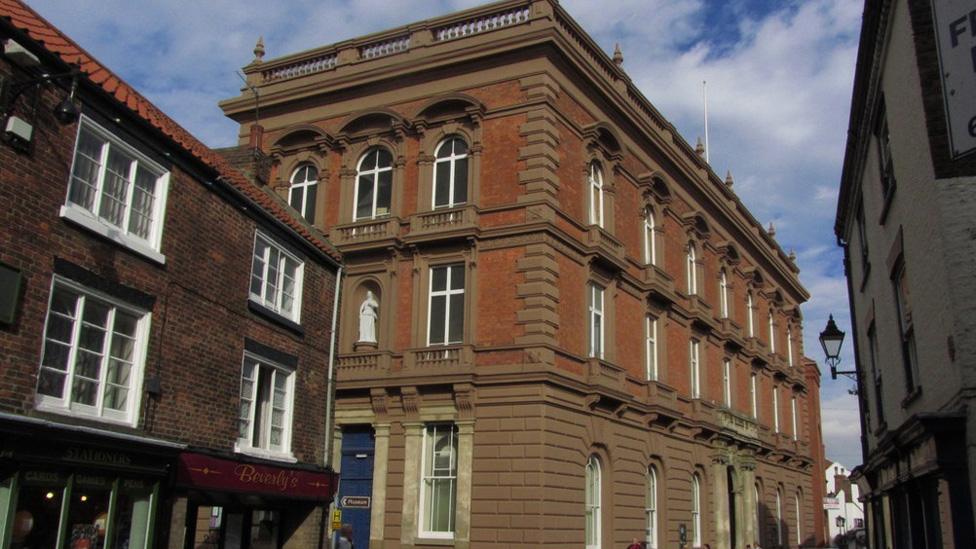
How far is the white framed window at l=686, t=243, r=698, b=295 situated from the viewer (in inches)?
1475

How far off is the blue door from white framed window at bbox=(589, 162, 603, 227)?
971 centimetres

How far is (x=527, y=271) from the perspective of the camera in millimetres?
25656

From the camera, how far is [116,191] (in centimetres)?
1283

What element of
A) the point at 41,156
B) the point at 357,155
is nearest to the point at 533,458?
the point at 357,155

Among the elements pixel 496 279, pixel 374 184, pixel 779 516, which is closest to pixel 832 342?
pixel 496 279

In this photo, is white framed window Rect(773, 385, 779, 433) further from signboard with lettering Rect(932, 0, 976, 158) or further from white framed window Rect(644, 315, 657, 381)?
signboard with lettering Rect(932, 0, 976, 158)

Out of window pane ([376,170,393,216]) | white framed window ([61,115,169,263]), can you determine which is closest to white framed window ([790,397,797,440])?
window pane ([376,170,393,216])

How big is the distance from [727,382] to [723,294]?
156 inches

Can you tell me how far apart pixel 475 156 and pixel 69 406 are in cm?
1740

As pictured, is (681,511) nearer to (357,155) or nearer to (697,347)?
(697,347)

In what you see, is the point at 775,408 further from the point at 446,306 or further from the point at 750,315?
the point at 446,306

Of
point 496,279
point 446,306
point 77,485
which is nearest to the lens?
point 77,485

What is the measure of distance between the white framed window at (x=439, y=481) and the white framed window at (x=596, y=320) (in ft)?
17.2

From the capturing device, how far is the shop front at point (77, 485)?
10570 mm
